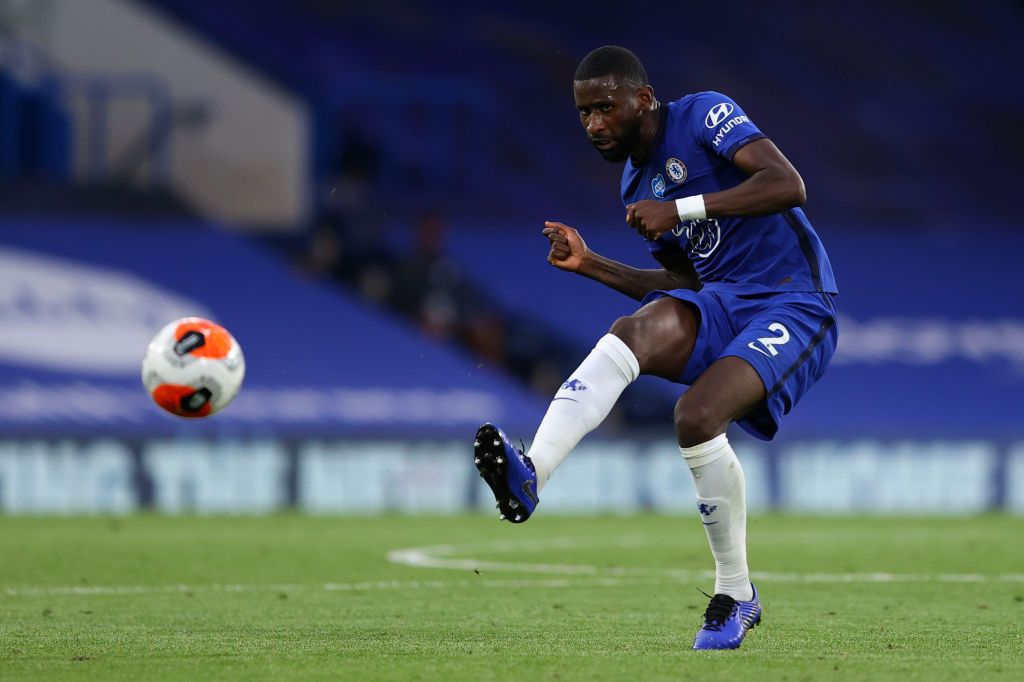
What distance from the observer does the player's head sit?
5707mm

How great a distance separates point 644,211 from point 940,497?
39.7ft

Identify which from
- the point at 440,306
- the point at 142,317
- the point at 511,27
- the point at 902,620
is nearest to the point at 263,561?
the point at 902,620

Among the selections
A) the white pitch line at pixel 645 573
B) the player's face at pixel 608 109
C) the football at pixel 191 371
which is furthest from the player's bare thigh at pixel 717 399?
the white pitch line at pixel 645 573

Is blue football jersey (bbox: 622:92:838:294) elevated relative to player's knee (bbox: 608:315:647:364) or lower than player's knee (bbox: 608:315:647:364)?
elevated

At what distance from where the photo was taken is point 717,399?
544 cm

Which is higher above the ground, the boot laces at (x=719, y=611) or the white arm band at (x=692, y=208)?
the white arm band at (x=692, y=208)

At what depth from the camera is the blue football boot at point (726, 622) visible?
5.43 metres

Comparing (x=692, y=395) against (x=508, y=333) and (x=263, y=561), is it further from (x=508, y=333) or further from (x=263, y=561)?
(x=508, y=333)

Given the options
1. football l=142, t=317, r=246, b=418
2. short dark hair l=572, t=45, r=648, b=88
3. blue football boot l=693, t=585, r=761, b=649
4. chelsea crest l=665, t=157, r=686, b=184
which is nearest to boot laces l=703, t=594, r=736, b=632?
blue football boot l=693, t=585, r=761, b=649

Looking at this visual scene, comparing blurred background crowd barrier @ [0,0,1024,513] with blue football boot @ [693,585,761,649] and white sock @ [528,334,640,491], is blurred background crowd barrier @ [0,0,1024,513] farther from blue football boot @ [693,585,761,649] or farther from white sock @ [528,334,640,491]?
white sock @ [528,334,640,491]

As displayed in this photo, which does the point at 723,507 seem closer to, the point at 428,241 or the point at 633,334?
the point at 633,334

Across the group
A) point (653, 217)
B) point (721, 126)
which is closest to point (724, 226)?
point (721, 126)

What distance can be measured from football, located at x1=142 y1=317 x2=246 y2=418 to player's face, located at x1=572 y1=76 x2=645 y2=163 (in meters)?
1.75

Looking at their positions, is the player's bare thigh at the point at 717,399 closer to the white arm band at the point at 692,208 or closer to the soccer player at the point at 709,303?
the soccer player at the point at 709,303
